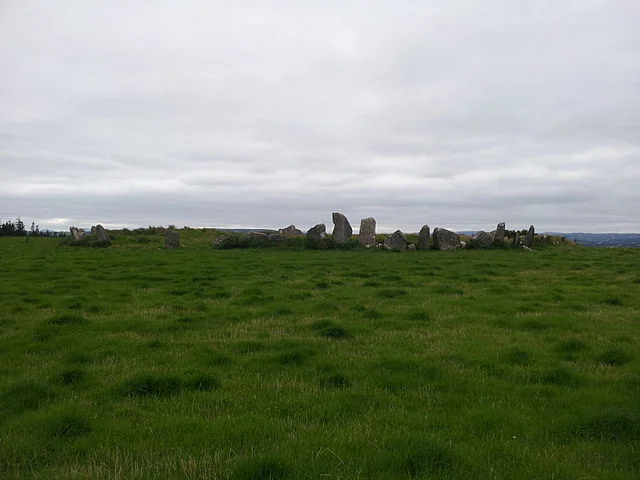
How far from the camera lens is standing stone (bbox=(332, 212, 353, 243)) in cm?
4003

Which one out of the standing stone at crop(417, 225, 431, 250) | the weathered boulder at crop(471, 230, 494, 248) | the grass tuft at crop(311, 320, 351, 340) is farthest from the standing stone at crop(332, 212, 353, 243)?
the grass tuft at crop(311, 320, 351, 340)

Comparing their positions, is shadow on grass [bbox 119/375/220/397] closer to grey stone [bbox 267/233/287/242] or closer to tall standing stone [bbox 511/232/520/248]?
grey stone [bbox 267/233/287/242]

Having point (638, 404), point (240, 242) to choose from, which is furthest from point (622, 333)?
point (240, 242)

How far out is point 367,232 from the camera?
40.2 m

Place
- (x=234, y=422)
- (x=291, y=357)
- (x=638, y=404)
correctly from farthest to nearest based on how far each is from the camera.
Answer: (x=291, y=357) < (x=638, y=404) < (x=234, y=422)

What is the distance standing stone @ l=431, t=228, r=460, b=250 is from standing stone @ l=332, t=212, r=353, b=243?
635cm

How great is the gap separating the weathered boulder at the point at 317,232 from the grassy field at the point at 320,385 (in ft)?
73.2

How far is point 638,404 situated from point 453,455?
126 inches

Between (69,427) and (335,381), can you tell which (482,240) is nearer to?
(335,381)

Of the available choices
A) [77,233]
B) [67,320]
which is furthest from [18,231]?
[67,320]

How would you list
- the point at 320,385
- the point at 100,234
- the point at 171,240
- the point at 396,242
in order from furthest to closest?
the point at 100,234 < the point at 171,240 < the point at 396,242 < the point at 320,385

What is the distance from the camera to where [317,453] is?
5.50m

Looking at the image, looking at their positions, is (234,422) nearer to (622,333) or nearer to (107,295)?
(622,333)

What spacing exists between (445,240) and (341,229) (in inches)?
304
